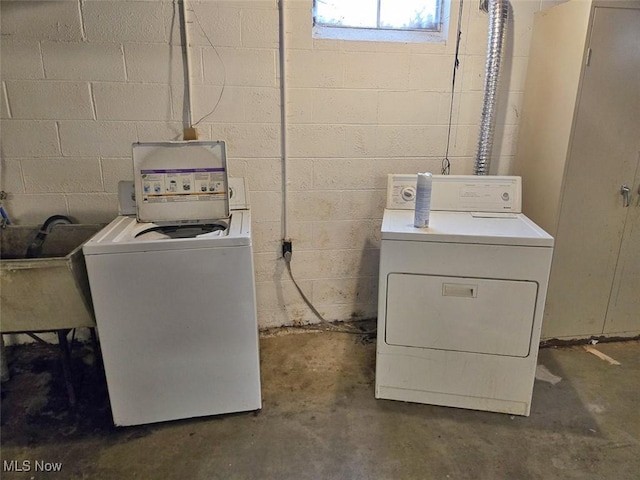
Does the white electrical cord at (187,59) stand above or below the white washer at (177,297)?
above

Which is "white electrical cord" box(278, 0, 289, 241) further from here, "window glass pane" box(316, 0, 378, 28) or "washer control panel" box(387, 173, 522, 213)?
"washer control panel" box(387, 173, 522, 213)

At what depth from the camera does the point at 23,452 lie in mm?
1613

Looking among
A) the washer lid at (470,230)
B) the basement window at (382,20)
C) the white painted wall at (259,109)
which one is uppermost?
the basement window at (382,20)

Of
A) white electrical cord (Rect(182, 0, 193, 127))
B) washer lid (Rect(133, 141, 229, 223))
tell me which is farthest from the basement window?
washer lid (Rect(133, 141, 229, 223))

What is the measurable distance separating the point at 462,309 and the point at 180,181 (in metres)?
1.36

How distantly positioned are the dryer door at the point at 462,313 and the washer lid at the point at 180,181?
89 cm

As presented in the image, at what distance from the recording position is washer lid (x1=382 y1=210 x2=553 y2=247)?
5.31 feet

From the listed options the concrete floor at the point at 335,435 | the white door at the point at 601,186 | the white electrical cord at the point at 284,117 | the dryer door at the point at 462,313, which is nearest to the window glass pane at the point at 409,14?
the white electrical cord at the point at 284,117

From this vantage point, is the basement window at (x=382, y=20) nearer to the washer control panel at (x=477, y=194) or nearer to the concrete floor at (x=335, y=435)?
the washer control panel at (x=477, y=194)

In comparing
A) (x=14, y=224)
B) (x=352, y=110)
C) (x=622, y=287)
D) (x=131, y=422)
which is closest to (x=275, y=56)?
(x=352, y=110)

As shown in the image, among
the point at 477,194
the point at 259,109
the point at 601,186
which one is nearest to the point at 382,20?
the point at 259,109

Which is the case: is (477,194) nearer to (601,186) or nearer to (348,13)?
(601,186)

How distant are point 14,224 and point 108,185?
0.50 metres

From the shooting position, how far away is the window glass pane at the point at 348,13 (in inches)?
85.1
